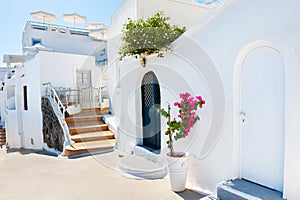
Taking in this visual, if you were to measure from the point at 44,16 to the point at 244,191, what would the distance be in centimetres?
2218

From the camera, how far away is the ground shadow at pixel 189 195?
3.54 meters

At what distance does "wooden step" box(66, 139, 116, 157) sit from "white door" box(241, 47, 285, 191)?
5.70 meters

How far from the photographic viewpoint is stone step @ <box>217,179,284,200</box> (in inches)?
107

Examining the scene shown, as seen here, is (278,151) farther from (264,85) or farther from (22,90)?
(22,90)

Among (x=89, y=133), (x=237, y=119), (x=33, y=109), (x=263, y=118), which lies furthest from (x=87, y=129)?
(x=263, y=118)

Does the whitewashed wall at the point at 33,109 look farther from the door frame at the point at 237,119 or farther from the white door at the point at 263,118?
the white door at the point at 263,118

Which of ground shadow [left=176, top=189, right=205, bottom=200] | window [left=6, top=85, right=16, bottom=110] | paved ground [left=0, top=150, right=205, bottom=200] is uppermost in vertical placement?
window [left=6, top=85, right=16, bottom=110]

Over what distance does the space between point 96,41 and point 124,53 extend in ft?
60.3

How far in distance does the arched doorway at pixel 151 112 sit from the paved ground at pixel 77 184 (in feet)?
4.39

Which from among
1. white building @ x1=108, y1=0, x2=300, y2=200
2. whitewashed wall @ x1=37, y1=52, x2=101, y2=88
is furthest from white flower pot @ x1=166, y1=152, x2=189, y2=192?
whitewashed wall @ x1=37, y1=52, x2=101, y2=88

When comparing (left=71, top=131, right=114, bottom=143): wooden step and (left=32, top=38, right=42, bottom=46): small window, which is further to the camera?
(left=32, top=38, right=42, bottom=46): small window

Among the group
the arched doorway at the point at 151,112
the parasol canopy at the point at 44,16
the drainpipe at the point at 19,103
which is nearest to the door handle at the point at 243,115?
the arched doorway at the point at 151,112

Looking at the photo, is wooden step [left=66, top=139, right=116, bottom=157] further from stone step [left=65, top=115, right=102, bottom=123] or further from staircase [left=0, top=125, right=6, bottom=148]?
staircase [left=0, top=125, right=6, bottom=148]

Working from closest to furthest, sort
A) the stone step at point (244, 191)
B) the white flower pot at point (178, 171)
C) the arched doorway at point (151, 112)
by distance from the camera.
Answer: the stone step at point (244, 191), the white flower pot at point (178, 171), the arched doorway at point (151, 112)
